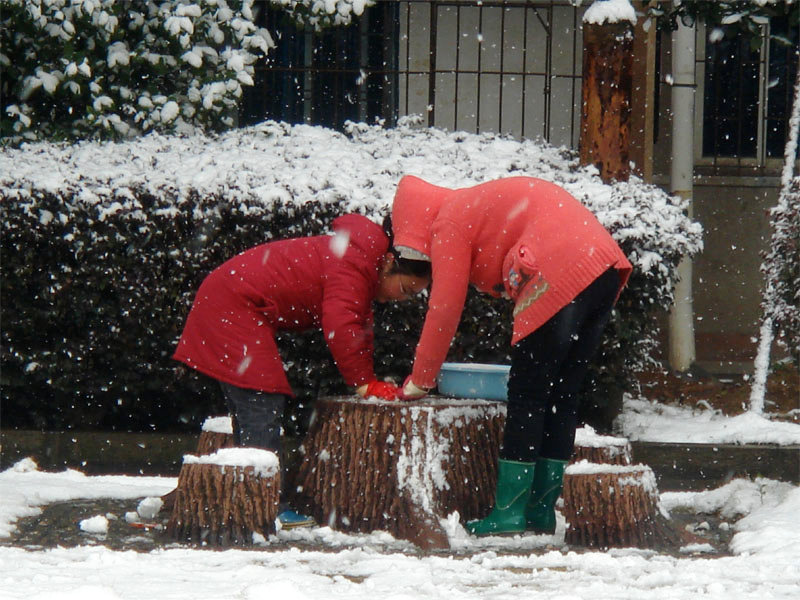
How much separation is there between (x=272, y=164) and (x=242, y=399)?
2.00 m

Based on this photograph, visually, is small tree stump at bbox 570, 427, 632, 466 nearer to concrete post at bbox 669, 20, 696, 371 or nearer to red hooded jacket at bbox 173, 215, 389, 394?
red hooded jacket at bbox 173, 215, 389, 394

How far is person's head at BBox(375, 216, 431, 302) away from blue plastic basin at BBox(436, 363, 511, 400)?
1.22 ft

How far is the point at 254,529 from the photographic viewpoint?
15.5 ft

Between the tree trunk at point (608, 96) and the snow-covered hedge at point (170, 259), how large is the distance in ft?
0.69

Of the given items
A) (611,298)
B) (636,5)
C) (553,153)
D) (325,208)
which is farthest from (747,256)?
(611,298)

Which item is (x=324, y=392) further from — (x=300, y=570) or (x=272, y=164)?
(x=300, y=570)

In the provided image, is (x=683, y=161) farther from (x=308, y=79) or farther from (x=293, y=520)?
(x=293, y=520)

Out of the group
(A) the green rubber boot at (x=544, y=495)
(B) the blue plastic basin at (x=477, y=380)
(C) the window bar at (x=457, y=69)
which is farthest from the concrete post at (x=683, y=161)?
(A) the green rubber boot at (x=544, y=495)

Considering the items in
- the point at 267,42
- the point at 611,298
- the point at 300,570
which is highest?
the point at 267,42

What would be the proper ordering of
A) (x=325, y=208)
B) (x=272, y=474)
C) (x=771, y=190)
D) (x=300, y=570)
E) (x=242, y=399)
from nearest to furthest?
(x=300, y=570) → (x=272, y=474) → (x=242, y=399) → (x=325, y=208) → (x=771, y=190)

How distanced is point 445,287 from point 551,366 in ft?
1.65

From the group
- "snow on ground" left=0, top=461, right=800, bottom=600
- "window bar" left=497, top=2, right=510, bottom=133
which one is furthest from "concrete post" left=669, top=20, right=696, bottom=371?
"snow on ground" left=0, top=461, right=800, bottom=600

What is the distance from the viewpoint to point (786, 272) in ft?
21.5

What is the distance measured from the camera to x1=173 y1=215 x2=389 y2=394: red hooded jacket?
16.1 ft
